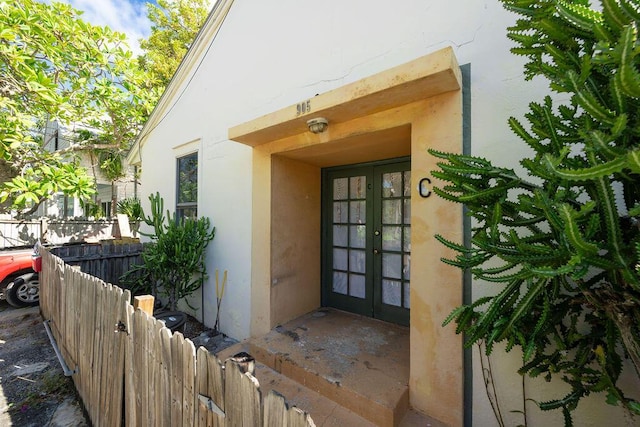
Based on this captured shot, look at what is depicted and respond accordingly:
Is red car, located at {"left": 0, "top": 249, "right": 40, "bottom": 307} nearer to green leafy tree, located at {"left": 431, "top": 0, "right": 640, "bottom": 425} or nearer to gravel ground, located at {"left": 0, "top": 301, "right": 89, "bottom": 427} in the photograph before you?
gravel ground, located at {"left": 0, "top": 301, "right": 89, "bottom": 427}

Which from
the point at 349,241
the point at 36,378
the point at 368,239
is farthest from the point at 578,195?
the point at 36,378

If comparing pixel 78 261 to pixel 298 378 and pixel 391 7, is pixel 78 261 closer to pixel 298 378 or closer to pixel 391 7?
pixel 298 378

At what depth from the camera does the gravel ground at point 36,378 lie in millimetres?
2775

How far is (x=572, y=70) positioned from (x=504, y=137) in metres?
1.09

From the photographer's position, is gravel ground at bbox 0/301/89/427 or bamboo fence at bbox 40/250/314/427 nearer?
Result: bamboo fence at bbox 40/250/314/427

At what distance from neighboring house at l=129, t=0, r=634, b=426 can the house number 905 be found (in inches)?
0.9

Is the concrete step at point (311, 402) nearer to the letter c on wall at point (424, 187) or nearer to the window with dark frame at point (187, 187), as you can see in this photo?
the letter c on wall at point (424, 187)

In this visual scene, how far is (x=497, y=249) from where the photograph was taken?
1350mm

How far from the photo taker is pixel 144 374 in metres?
1.93

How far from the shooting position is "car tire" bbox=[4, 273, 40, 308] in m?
5.75

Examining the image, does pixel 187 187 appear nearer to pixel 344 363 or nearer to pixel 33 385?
pixel 33 385

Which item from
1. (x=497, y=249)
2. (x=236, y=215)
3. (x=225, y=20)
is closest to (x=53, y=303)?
(x=236, y=215)

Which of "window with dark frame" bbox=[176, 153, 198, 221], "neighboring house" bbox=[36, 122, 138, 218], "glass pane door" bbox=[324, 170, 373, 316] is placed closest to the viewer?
"glass pane door" bbox=[324, 170, 373, 316]

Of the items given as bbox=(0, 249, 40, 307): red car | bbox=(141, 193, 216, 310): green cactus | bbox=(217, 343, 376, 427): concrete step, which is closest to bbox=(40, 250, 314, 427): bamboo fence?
bbox=(217, 343, 376, 427): concrete step
